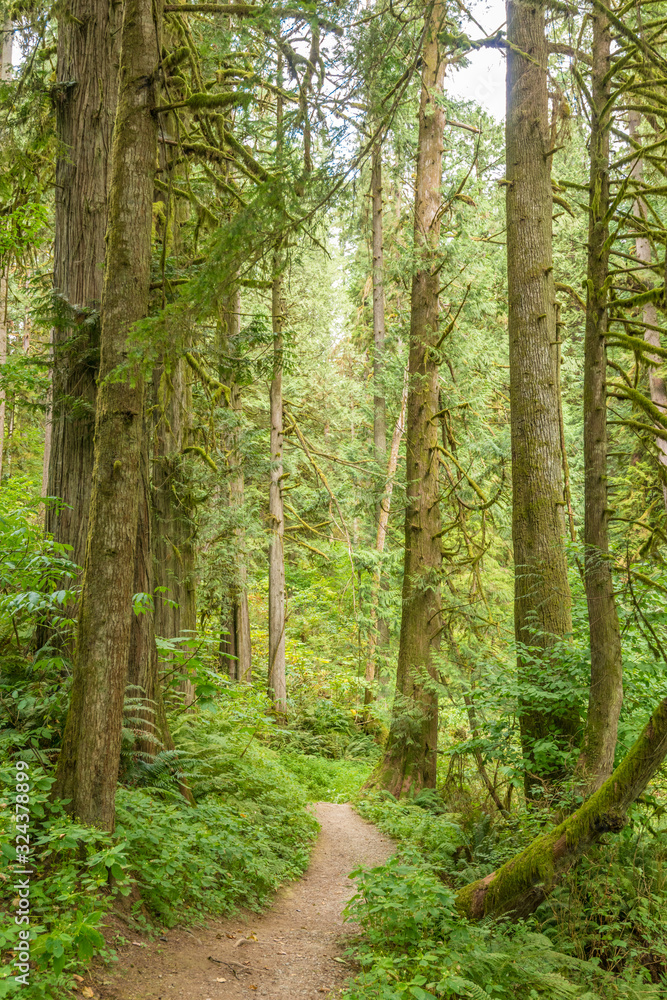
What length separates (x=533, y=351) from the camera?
22.1ft

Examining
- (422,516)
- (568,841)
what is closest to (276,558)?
(422,516)

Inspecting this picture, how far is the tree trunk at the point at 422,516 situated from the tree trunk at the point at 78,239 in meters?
5.31

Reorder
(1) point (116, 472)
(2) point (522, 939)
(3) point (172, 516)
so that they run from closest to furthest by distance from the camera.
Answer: (2) point (522, 939), (1) point (116, 472), (3) point (172, 516)

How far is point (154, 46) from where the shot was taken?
4.65m

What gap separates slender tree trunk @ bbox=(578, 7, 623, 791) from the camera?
4.65m

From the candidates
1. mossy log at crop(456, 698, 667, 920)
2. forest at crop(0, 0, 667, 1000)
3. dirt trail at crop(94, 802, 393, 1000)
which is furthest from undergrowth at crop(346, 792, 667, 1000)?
dirt trail at crop(94, 802, 393, 1000)

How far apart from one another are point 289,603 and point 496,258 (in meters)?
10.9

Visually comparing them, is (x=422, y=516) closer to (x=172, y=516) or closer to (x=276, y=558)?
(x=276, y=558)

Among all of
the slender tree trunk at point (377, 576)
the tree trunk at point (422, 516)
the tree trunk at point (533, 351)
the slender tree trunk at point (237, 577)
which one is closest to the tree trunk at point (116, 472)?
the tree trunk at point (533, 351)

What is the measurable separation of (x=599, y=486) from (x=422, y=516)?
5376 mm

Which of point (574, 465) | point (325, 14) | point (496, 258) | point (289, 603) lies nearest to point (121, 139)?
point (325, 14)

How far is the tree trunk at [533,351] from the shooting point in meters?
6.26

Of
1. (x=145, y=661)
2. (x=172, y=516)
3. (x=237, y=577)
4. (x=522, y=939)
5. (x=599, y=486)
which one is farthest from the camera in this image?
(x=237, y=577)

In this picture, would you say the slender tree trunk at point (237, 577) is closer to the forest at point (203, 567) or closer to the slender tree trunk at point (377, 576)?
the forest at point (203, 567)
